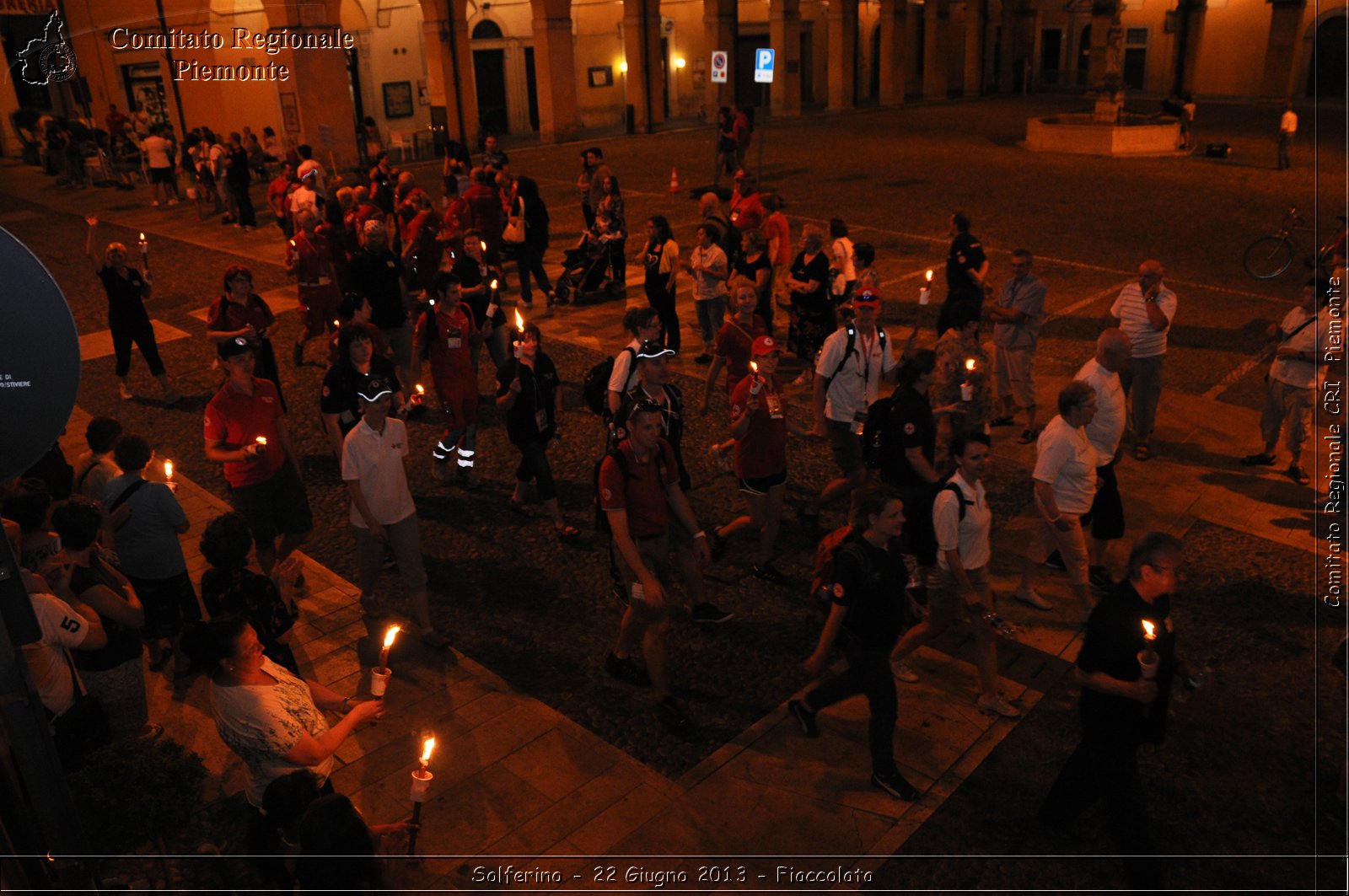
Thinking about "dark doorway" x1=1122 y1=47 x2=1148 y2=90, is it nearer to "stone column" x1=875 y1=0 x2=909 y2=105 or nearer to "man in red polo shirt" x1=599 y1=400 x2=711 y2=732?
"stone column" x1=875 y1=0 x2=909 y2=105

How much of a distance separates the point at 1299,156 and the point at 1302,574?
25036 millimetres

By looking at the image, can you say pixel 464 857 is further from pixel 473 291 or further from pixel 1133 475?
pixel 1133 475

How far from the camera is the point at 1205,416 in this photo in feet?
33.9

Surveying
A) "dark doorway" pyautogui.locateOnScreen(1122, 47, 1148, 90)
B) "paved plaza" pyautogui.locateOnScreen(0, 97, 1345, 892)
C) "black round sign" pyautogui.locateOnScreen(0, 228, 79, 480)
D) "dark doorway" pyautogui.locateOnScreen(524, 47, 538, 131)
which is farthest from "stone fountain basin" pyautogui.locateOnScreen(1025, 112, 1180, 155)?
"black round sign" pyautogui.locateOnScreen(0, 228, 79, 480)

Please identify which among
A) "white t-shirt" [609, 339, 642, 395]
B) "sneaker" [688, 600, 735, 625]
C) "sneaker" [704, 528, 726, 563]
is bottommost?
"sneaker" [688, 600, 735, 625]

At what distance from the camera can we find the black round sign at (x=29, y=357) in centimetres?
263

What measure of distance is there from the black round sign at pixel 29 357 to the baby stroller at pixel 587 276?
40.8 ft

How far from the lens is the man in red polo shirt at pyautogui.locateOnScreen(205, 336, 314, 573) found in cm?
673

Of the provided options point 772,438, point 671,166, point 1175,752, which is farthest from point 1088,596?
point 671,166

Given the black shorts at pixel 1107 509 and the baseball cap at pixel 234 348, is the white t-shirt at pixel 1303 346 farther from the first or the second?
the baseball cap at pixel 234 348

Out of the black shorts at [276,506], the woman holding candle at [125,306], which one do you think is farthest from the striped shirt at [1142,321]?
the woman holding candle at [125,306]

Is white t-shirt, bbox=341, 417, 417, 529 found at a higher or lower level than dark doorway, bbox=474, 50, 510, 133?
lower

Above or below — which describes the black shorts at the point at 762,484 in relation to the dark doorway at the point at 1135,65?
below

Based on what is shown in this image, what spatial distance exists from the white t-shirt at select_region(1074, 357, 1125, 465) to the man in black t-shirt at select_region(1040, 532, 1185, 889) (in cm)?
254
